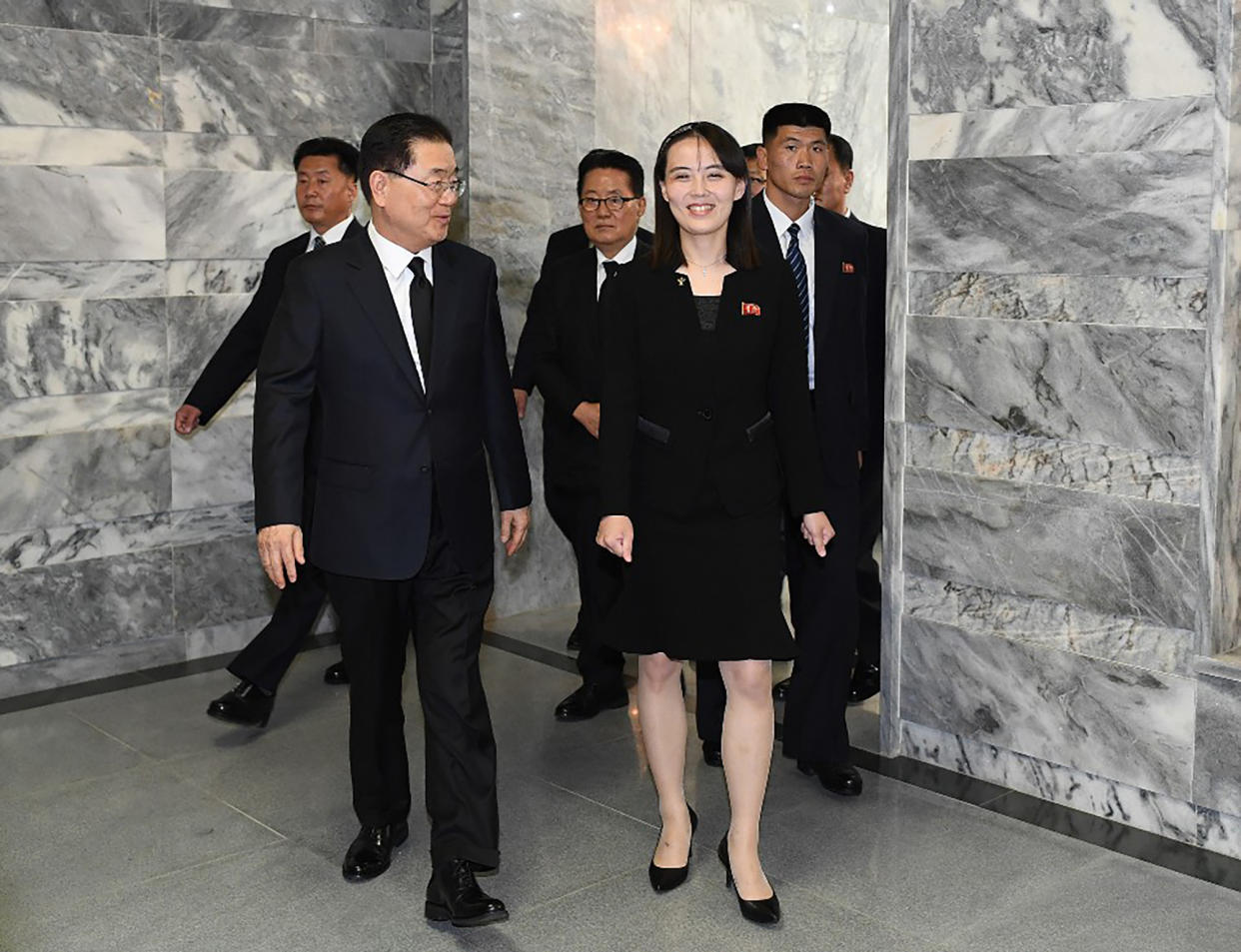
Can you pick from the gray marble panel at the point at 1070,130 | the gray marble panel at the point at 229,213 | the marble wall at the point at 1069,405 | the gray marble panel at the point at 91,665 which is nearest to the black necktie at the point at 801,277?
the marble wall at the point at 1069,405

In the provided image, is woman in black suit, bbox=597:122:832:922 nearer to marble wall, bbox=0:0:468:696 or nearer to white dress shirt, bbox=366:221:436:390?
white dress shirt, bbox=366:221:436:390

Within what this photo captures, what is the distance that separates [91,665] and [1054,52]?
13.7ft

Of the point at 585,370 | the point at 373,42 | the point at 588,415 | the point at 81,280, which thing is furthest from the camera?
the point at 373,42

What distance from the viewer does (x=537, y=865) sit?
Result: 4.41 m

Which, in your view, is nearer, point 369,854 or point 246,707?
point 369,854

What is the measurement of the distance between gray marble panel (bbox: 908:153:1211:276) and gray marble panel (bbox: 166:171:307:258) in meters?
2.85

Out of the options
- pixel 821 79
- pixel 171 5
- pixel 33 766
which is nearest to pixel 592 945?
pixel 33 766

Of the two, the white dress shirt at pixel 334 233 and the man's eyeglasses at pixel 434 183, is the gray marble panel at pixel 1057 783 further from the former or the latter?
the white dress shirt at pixel 334 233

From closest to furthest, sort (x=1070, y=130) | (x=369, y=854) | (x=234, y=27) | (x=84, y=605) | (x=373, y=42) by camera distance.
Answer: (x=369, y=854)
(x=1070, y=130)
(x=84, y=605)
(x=234, y=27)
(x=373, y=42)

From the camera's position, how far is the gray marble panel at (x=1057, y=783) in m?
4.57

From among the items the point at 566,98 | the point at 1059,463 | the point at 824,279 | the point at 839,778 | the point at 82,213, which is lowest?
the point at 839,778

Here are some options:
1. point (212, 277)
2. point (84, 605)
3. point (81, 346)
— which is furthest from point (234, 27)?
point (84, 605)

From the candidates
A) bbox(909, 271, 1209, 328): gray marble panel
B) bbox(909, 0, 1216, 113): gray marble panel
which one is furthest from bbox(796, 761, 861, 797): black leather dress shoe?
bbox(909, 0, 1216, 113): gray marble panel

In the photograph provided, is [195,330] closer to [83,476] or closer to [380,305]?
[83,476]
